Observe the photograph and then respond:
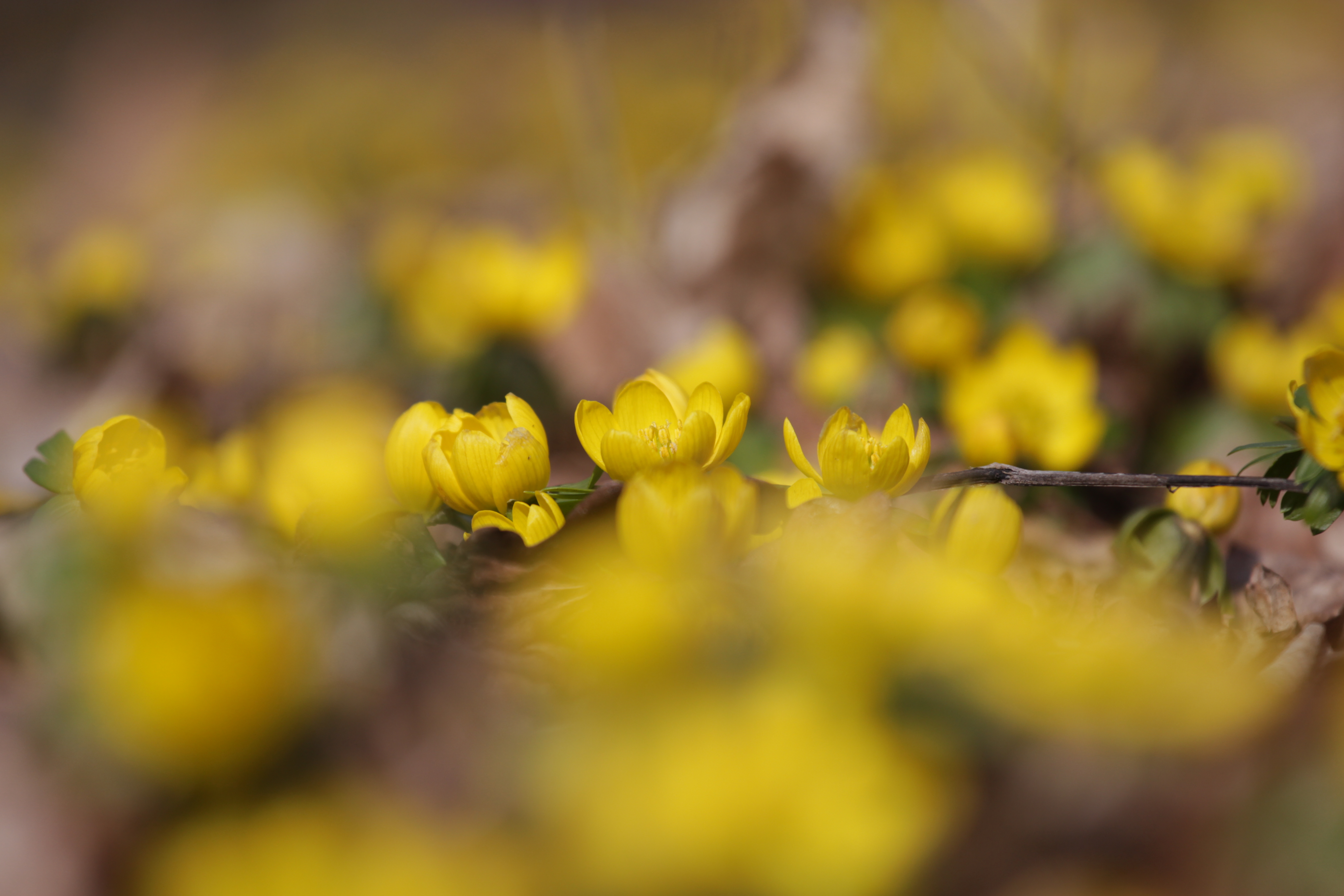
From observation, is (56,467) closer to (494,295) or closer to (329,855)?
(329,855)

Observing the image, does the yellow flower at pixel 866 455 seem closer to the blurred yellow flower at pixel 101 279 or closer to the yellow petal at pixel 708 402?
the yellow petal at pixel 708 402

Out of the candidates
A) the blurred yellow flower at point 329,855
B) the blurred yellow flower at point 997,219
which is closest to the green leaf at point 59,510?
the blurred yellow flower at point 329,855

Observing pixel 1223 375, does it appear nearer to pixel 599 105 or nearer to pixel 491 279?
pixel 491 279

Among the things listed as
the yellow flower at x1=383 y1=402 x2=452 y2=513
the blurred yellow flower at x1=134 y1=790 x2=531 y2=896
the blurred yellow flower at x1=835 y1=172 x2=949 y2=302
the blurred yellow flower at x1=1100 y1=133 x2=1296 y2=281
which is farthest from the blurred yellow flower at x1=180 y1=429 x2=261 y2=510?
the blurred yellow flower at x1=1100 y1=133 x2=1296 y2=281

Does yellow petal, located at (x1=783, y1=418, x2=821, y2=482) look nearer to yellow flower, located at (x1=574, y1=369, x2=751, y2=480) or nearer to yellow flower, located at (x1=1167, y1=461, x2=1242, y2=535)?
yellow flower, located at (x1=574, y1=369, x2=751, y2=480)

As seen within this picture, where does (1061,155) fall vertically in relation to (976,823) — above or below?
above

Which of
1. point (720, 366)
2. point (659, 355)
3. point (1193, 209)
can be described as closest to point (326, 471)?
point (720, 366)

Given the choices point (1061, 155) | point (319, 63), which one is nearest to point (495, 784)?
point (1061, 155)
